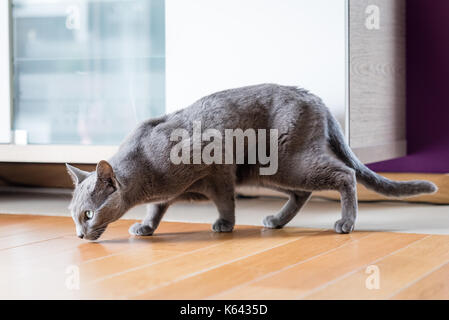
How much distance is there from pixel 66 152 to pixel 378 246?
1.22 meters

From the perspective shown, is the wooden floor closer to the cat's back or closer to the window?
the cat's back

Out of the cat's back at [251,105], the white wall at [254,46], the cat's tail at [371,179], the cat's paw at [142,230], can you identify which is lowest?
the cat's paw at [142,230]

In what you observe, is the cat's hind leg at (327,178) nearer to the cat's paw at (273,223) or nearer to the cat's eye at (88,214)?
the cat's paw at (273,223)

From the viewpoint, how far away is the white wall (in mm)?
1979

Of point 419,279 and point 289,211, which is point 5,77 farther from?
point 419,279

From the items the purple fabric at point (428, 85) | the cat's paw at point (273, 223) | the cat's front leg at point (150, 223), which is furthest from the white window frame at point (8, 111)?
the purple fabric at point (428, 85)

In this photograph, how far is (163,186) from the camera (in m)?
1.70

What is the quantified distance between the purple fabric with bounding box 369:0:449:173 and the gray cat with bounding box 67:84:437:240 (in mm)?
792

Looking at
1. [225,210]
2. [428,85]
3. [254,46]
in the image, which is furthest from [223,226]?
[428,85]

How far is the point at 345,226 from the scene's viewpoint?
1721 millimetres

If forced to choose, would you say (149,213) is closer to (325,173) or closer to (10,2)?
(325,173)

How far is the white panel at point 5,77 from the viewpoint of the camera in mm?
2391

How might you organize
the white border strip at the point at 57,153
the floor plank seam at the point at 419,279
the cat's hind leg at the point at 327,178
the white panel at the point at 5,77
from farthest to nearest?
the white panel at the point at 5,77, the white border strip at the point at 57,153, the cat's hind leg at the point at 327,178, the floor plank seam at the point at 419,279

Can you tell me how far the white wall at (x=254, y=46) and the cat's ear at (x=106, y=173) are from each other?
2.07 ft
